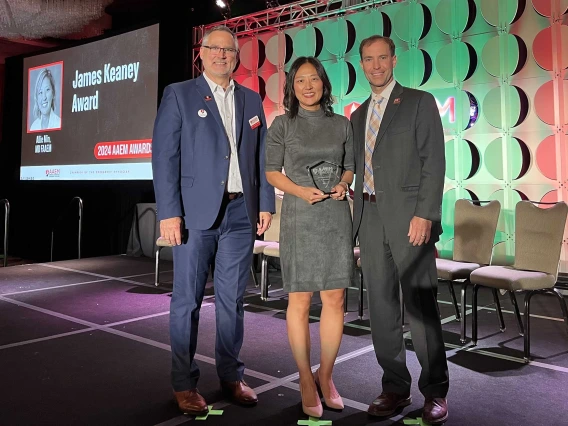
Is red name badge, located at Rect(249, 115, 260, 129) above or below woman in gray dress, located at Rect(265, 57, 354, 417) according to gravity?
above

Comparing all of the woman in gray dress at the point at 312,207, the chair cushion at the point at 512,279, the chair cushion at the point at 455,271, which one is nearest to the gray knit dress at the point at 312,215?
the woman in gray dress at the point at 312,207

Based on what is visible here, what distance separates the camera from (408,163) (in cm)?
205

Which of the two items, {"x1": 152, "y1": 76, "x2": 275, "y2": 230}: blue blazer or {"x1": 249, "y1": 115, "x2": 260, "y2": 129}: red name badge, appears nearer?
{"x1": 152, "y1": 76, "x2": 275, "y2": 230}: blue blazer

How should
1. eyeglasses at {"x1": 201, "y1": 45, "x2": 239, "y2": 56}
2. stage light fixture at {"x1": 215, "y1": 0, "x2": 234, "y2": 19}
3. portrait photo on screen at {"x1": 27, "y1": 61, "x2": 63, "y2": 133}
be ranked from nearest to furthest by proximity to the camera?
eyeglasses at {"x1": 201, "y1": 45, "x2": 239, "y2": 56} < stage light fixture at {"x1": 215, "y1": 0, "x2": 234, "y2": 19} < portrait photo on screen at {"x1": 27, "y1": 61, "x2": 63, "y2": 133}

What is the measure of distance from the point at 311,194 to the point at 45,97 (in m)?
8.11

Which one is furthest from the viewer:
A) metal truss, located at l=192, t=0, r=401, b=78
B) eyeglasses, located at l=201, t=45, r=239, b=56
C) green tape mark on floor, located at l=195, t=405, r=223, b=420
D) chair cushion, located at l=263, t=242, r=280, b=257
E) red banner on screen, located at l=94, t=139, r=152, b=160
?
red banner on screen, located at l=94, t=139, r=152, b=160

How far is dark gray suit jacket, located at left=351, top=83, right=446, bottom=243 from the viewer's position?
2.01m

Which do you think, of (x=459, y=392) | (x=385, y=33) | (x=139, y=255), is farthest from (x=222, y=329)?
(x=139, y=255)

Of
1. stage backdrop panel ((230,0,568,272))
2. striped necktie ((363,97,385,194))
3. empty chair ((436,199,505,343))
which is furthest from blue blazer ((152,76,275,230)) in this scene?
stage backdrop panel ((230,0,568,272))

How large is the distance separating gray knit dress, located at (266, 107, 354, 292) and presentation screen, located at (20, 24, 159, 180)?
17.7 ft

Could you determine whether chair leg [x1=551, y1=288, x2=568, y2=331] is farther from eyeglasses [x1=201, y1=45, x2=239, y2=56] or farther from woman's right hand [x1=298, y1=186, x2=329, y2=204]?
eyeglasses [x1=201, y1=45, x2=239, y2=56]

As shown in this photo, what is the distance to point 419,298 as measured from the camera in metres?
2.05

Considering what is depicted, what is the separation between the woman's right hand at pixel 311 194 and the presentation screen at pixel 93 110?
217 inches

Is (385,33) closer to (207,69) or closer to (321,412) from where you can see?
(207,69)
